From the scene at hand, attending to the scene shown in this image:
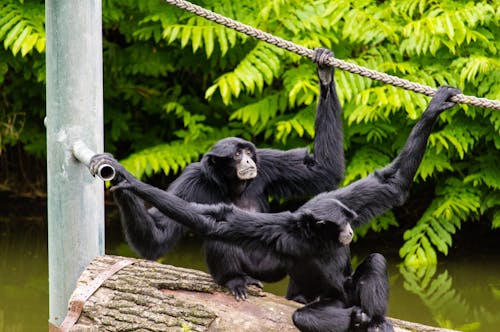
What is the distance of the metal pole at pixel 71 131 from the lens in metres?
4.54

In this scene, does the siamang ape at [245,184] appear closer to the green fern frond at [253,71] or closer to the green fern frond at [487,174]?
the green fern frond at [253,71]

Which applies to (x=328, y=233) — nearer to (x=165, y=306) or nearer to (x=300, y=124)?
(x=165, y=306)

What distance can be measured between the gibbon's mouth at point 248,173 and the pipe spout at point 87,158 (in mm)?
1359

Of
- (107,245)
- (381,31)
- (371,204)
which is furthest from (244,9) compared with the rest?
(371,204)

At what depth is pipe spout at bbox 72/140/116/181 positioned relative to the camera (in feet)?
13.1

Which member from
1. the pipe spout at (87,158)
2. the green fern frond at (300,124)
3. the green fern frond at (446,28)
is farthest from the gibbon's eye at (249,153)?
the green fern frond at (446,28)

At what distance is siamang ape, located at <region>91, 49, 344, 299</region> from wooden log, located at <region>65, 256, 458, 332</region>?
0.21 metres

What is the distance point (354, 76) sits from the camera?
8.53 m

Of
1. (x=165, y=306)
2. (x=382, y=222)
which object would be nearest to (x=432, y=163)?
(x=382, y=222)

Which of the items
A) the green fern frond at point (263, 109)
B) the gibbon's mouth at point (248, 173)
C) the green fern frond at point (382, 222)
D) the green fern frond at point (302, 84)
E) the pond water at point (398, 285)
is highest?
the green fern frond at point (302, 84)

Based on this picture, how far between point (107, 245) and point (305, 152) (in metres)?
4.85

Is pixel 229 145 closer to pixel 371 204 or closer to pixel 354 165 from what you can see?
pixel 371 204

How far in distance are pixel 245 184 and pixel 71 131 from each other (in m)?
1.62

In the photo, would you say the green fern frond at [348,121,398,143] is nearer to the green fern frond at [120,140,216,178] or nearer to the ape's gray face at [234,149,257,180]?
the green fern frond at [120,140,216,178]
